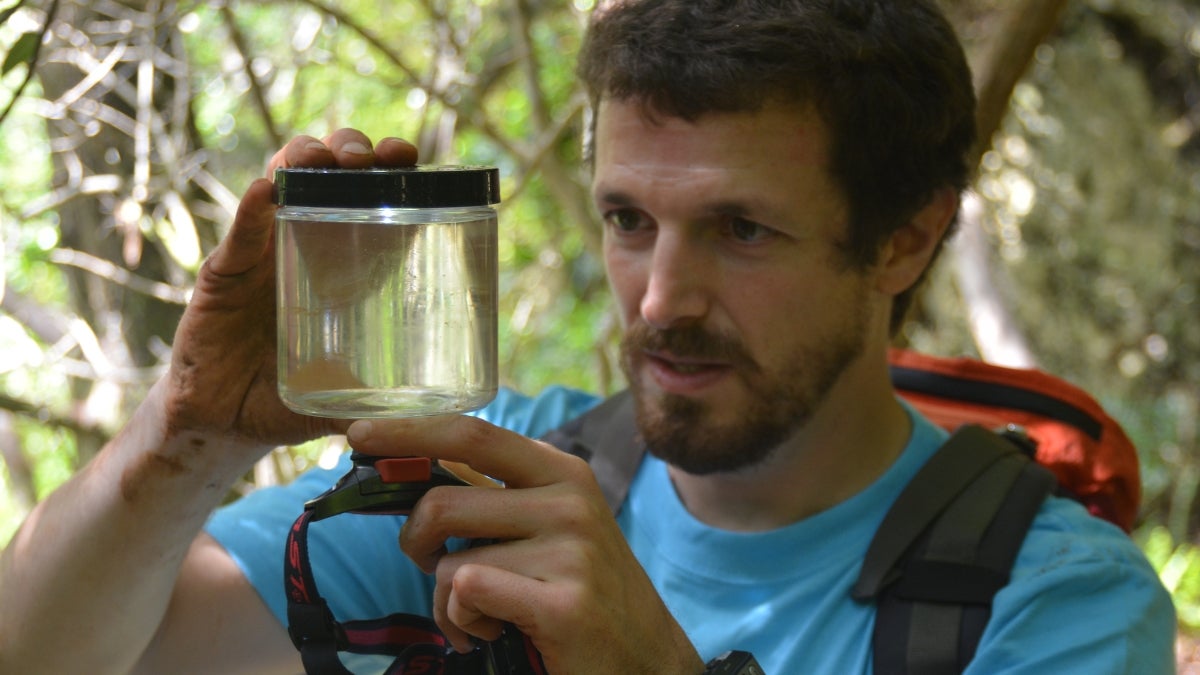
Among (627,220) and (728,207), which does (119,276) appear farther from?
(728,207)

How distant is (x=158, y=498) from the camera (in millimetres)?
1739

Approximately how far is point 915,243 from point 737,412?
58cm

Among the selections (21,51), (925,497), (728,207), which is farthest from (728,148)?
(21,51)

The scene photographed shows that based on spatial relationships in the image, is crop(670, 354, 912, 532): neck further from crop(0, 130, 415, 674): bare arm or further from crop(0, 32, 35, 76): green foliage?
crop(0, 32, 35, 76): green foliage

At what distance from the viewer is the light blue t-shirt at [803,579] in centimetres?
188

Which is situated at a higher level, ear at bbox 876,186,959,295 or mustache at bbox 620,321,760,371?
ear at bbox 876,186,959,295

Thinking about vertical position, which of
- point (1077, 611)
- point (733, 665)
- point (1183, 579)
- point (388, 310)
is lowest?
point (1183, 579)

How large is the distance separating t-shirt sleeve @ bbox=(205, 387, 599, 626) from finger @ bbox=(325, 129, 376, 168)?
0.88 meters

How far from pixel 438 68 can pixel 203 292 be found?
2300 mm

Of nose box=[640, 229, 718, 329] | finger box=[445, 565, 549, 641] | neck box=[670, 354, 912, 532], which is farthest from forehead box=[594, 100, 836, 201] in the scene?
finger box=[445, 565, 549, 641]

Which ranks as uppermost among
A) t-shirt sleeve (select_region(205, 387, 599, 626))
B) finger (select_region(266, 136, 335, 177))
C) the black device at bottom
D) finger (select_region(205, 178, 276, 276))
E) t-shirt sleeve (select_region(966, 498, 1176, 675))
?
finger (select_region(266, 136, 335, 177))

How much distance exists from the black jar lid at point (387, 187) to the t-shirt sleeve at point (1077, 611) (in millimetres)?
1091

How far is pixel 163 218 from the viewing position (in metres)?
3.24

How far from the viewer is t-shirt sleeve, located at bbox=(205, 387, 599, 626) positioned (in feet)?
6.90
